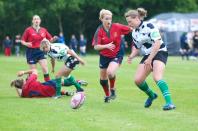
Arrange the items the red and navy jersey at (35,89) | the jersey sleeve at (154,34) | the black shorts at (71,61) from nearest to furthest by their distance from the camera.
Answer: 1. the jersey sleeve at (154,34)
2. the black shorts at (71,61)
3. the red and navy jersey at (35,89)

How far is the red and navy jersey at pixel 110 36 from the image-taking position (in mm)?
15016

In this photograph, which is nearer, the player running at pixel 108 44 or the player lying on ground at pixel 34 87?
the player running at pixel 108 44

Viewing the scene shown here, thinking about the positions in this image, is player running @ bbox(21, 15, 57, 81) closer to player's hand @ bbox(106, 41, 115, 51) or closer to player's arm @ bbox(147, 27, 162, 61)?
player's hand @ bbox(106, 41, 115, 51)

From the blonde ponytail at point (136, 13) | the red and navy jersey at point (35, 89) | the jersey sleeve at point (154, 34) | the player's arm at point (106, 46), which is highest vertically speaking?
the blonde ponytail at point (136, 13)

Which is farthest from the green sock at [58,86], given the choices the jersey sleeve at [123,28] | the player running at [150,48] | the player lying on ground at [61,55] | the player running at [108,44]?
the player running at [150,48]

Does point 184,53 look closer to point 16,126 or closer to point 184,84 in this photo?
point 184,84

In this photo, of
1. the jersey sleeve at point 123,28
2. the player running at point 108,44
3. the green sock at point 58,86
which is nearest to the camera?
the player running at point 108,44

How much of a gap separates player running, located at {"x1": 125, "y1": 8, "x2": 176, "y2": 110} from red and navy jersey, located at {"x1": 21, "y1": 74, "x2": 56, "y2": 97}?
141 inches

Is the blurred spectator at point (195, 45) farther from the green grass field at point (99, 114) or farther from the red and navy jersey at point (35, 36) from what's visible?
the green grass field at point (99, 114)

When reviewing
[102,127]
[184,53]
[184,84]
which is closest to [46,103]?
[102,127]

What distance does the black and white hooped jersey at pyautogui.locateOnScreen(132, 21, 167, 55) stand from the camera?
13008mm

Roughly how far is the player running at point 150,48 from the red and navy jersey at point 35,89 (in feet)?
11.7

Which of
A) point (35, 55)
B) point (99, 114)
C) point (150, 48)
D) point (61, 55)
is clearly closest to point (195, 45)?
point (35, 55)

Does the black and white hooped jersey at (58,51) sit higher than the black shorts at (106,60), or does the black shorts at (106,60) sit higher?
the black and white hooped jersey at (58,51)
